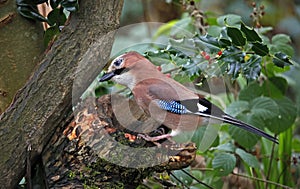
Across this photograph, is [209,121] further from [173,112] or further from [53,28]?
[53,28]

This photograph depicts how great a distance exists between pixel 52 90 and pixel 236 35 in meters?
0.58

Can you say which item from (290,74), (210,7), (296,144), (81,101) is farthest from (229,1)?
(81,101)

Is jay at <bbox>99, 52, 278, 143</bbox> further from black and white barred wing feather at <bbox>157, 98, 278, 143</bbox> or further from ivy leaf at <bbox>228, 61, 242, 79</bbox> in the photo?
ivy leaf at <bbox>228, 61, 242, 79</bbox>

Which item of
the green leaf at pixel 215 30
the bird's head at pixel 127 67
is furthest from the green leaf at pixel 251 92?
the bird's head at pixel 127 67

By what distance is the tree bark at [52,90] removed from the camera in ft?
4.88

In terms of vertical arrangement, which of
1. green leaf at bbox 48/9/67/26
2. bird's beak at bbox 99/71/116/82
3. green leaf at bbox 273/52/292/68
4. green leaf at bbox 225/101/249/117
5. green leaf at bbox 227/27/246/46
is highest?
green leaf at bbox 48/9/67/26

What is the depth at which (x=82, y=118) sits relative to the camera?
1.54m

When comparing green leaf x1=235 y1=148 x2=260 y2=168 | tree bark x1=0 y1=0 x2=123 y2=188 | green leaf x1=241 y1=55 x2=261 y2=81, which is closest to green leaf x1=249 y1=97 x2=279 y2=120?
green leaf x1=235 y1=148 x2=260 y2=168

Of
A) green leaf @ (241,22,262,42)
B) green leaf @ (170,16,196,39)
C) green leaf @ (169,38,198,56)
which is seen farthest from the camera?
green leaf @ (170,16,196,39)

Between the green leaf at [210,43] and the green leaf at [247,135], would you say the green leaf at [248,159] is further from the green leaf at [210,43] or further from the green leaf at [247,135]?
the green leaf at [210,43]

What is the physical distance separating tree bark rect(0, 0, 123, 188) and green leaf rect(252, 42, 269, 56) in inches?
17.6

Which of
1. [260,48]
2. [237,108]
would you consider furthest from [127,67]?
[237,108]

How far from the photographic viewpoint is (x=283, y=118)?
2.18 metres

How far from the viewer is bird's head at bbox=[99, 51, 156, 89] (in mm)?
1713
